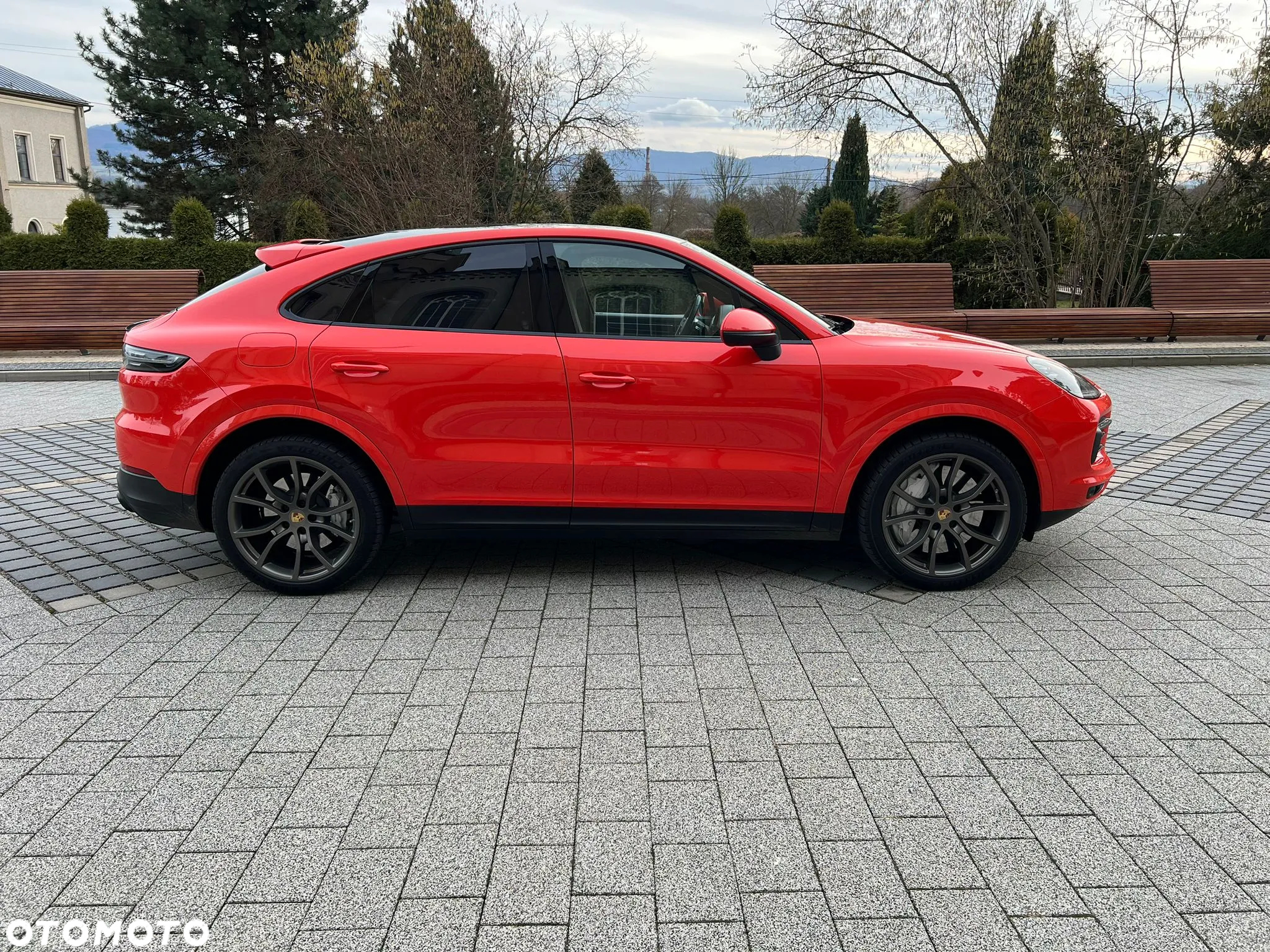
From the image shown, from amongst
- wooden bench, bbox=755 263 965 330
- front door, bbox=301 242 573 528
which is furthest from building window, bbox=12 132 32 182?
front door, bbox=301 242 573 528

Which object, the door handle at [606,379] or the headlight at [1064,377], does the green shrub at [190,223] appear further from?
the headlight at [1064,377]

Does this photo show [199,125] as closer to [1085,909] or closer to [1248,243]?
[1248,243]

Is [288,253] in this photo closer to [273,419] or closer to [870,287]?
[273,419]

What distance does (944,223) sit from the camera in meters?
16.4

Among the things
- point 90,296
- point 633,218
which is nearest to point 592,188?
point 633,218

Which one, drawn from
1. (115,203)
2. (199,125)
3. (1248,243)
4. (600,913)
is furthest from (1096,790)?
(115,203)

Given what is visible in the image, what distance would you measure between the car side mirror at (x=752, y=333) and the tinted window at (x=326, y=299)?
5.88ft

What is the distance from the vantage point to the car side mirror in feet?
14.2

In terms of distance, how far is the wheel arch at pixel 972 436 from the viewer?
4570 mm

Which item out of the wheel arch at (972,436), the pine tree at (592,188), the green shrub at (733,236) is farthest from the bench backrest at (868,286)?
the wheel arch at (972,436)

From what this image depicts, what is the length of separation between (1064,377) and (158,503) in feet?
14.7

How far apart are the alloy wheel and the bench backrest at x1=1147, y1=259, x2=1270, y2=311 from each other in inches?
564

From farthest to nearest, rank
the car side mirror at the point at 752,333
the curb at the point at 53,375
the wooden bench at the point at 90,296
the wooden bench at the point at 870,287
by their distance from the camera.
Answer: the wooden bench at the point at 870,287
the wooden bench at the point at 90,296
the curb at the point at 53,375
the car side mirror at the point at 752,333

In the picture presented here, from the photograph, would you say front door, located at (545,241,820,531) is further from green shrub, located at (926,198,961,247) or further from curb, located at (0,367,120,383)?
green shrub, located at (926,198,961,247)
